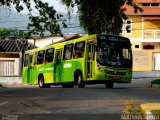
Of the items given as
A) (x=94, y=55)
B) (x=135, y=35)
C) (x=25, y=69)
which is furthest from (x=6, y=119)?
(x=135, y=35)

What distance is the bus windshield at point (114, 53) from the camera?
27828 mm

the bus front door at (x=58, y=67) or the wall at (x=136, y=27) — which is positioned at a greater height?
the wall at (x=136, y=27)

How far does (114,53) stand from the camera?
28219mm

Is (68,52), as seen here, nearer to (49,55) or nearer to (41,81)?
(49,55)

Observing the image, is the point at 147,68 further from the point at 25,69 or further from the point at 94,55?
the point at 94,55

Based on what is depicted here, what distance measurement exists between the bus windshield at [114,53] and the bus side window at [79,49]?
1.37 metres

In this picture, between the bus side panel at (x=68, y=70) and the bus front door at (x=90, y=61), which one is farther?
the bus side panel at (x=68, y=70)

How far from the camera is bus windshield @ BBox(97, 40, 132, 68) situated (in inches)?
1096

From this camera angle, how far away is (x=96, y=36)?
91.1ft

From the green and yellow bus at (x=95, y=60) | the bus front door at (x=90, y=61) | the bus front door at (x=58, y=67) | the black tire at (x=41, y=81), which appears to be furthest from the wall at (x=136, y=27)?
the bus front door at (x=90, y=61)

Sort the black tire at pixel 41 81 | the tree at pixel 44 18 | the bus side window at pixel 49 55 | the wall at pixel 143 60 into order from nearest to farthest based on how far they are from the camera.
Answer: the tree at pixel 44 18 < the bus side window at pixel 49 55 < the black tire at pixel 41 81 < the wall at pixel 143 60

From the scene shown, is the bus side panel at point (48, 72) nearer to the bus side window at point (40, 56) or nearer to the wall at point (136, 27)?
the bus side window at point (40, 56)

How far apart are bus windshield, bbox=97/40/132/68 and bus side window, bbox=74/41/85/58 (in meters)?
1.37

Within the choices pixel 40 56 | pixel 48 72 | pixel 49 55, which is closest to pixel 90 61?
pixel 49 55
